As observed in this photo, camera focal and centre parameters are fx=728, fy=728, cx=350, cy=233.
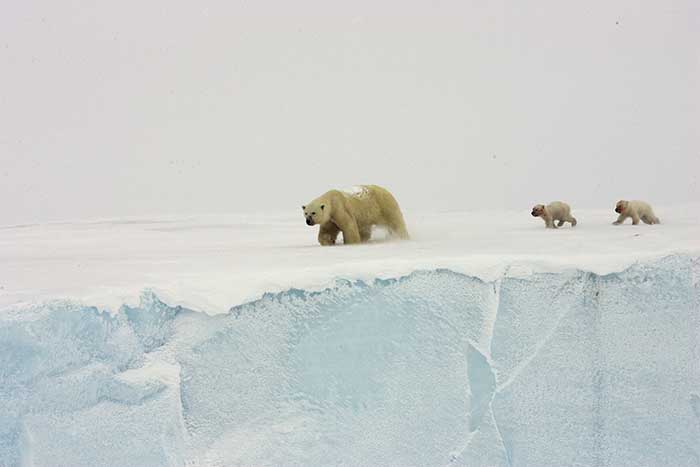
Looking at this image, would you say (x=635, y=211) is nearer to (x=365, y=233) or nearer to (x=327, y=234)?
(x=365, y=233)

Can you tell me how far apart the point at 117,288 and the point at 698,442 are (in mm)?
1895

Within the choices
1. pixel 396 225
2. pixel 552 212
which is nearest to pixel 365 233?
pixel 396 225

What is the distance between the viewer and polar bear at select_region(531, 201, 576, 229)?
167 inches

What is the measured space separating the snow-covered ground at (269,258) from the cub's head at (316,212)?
0.41 ft

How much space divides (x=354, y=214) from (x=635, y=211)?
1.77 meters

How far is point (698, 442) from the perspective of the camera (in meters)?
2.36

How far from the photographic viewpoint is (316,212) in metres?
3.33

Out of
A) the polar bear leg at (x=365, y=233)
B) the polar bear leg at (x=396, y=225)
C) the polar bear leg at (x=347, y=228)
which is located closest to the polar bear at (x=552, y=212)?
the polar bear leg at (x=396, y=225)

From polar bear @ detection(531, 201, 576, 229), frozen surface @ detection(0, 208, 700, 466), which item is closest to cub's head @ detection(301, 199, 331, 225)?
frozen surface @ detection(0, 208, 700, 466)

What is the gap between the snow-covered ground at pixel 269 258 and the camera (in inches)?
85.3

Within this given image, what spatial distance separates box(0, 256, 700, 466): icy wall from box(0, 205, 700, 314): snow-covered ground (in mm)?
47

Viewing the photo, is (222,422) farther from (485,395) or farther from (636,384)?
(636,384)

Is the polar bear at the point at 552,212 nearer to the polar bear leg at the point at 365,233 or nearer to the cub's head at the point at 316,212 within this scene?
the polar bear leg at the point at 365,233

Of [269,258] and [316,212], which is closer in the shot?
[269,258]
